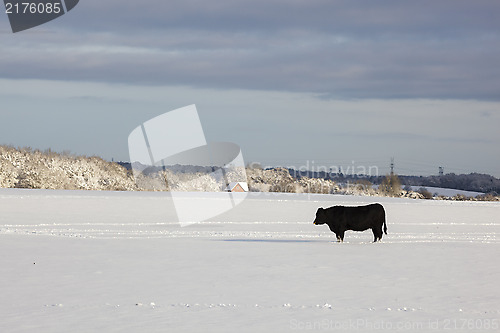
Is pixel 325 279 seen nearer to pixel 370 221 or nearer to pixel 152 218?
pixel 370 221

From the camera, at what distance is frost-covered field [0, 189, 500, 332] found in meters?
8.56

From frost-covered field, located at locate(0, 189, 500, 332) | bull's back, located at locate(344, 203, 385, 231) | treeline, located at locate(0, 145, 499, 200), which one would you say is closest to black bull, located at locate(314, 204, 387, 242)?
bull's back, located at locate(344, 203, 385, 231)

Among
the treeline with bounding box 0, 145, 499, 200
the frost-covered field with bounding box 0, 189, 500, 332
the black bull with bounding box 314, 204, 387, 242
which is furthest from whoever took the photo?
the treeline with bounding box 0, 145, 499, 200

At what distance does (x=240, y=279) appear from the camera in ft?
Answer: 38.5

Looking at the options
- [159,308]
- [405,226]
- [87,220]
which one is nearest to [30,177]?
[87,220]

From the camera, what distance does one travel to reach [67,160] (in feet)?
167

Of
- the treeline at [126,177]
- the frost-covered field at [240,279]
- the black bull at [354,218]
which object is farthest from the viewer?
the treeline at [126,177]

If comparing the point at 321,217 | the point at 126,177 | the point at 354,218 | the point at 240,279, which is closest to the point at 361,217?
the point at 354,218

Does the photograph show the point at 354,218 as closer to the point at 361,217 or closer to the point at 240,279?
the point at 361,217

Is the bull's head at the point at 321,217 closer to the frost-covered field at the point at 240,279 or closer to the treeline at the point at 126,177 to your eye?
the frost-covered field at the point at 240,279

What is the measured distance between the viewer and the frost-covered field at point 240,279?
8.56m

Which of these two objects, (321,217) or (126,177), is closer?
(321,217)

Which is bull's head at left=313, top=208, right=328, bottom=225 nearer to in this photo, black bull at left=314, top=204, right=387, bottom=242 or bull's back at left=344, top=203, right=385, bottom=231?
black bull at left=314, top=204, right=387, bottom=242

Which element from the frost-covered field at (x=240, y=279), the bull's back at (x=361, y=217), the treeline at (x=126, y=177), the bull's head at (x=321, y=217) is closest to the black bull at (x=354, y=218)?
the bull's back at (x=361, y=217)
